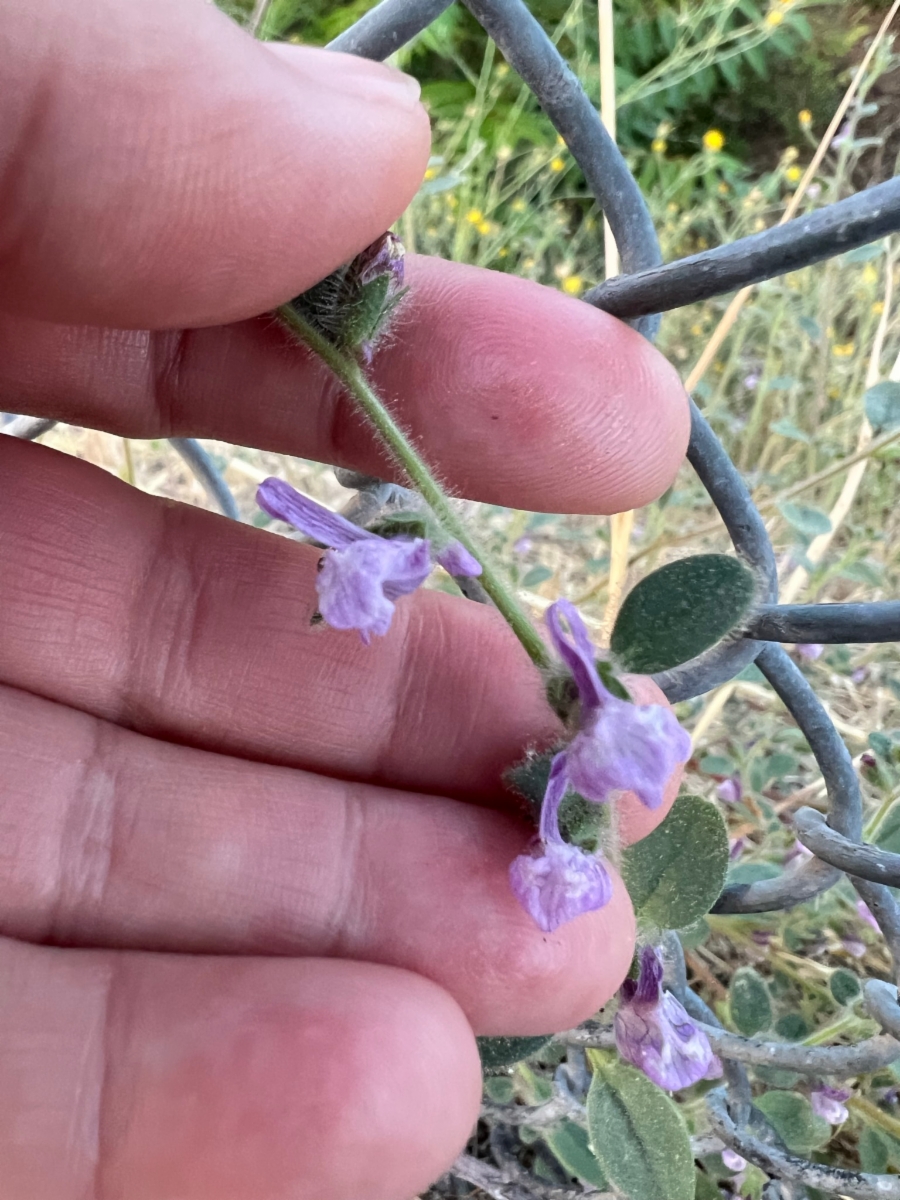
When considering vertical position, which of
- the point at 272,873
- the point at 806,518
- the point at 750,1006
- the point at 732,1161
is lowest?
the point at 732,1161

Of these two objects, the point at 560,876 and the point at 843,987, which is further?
the point at 843,987

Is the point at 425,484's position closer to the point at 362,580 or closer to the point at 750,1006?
the point at 362,580

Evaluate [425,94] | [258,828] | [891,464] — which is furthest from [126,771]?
[425,94]

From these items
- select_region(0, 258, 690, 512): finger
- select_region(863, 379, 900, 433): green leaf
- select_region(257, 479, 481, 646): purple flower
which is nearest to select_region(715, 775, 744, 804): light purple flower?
select_region(863, 379, 900, 433): green leaf

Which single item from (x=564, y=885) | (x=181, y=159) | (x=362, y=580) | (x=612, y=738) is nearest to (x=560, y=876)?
(x=564, y=885)

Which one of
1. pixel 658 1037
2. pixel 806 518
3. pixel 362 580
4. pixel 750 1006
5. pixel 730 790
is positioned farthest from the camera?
pixel 730 790

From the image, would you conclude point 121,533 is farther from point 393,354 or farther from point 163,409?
point 393,354

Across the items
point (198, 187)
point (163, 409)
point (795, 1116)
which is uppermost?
point (198, 187)

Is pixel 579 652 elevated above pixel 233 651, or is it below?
above
